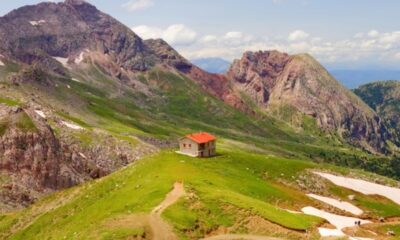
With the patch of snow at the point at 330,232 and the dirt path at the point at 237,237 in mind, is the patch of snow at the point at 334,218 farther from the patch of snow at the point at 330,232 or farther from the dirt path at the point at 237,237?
the dirt path at the point at 237,237

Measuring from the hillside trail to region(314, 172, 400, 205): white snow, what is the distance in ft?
193

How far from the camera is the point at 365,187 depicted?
117562 millimetres

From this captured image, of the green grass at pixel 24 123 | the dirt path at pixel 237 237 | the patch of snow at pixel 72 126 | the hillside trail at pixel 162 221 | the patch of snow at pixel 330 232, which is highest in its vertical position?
the green grass at pixel 24 123

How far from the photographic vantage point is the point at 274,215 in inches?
2613

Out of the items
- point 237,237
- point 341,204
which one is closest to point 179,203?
point 237,237

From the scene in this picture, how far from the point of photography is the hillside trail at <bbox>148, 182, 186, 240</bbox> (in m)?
56.3

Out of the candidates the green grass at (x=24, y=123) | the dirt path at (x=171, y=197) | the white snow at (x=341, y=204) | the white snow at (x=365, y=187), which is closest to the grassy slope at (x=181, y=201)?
the dirt path at (x=171, y=197)

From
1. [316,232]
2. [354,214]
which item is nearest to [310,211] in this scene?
[354,214]

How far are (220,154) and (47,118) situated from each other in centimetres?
7515

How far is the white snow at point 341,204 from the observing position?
100 metres

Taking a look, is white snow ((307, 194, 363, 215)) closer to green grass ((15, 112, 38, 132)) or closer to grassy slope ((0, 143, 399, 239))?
grassy slope ((0, 143, 399, 239))

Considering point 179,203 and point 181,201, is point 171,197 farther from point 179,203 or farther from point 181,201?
point 179,203

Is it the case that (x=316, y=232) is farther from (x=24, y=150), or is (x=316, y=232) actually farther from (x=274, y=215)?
(x=24, y=150)

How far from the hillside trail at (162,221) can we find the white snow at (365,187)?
5892cm
